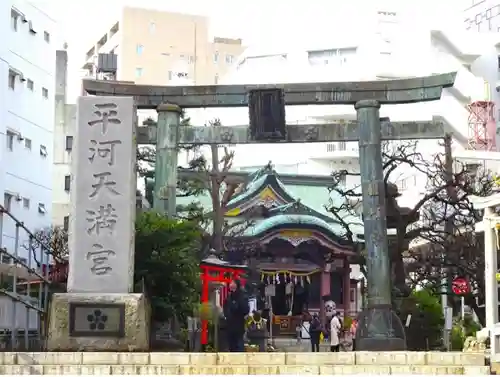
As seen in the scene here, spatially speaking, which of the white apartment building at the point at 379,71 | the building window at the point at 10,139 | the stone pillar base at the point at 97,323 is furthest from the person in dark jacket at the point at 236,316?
the white apartment building at the point at 379,71

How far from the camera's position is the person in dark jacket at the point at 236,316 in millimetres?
17188

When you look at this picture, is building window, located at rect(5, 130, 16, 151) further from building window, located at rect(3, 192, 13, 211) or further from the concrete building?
the concrete building

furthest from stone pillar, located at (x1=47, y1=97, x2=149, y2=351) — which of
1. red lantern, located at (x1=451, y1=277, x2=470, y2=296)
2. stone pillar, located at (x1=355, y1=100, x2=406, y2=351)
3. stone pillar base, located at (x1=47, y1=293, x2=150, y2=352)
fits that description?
red lantern, located at (x1=451, y1=277, x2=470, y2=296)

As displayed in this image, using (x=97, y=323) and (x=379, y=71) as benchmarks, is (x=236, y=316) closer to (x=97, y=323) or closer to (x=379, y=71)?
(x=97, y=323)

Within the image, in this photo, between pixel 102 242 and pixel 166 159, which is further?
pixel 166 159

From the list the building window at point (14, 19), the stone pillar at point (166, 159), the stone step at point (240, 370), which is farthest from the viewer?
the building window at point (14, 19)

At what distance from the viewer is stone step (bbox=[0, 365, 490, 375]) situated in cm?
1221

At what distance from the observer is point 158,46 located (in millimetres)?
64812

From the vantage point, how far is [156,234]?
17812 millimetres

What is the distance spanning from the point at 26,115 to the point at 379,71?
81.1 ft

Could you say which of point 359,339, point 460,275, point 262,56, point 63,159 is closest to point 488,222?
point 359,339

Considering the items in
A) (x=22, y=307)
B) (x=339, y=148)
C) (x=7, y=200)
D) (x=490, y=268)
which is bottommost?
(x=22, y=307)

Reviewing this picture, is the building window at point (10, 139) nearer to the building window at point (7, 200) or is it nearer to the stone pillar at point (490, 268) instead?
the building window at point (7, 200)

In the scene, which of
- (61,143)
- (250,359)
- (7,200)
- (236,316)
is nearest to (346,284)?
(7,200)
